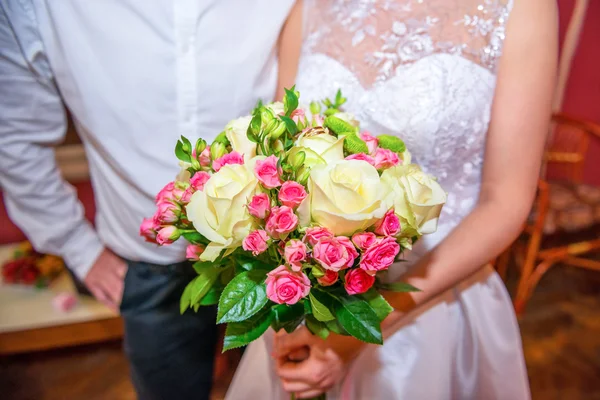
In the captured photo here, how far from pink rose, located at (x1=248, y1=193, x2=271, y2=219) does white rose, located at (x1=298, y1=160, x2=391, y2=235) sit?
0.05m

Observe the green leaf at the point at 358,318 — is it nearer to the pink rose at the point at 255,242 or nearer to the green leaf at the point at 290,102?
the pink rose at the point at 255,242

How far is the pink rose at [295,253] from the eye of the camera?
713 millimetres

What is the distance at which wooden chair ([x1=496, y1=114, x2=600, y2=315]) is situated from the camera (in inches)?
102

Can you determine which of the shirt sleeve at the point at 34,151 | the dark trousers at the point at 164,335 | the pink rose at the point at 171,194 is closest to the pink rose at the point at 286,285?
the pink rose at the point at 171,194

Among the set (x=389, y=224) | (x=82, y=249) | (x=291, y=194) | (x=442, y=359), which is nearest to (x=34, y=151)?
(x=82, y=249)

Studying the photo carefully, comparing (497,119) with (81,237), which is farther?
(81,237)

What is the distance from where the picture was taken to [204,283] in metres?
0.88

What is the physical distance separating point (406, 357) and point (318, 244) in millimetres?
651

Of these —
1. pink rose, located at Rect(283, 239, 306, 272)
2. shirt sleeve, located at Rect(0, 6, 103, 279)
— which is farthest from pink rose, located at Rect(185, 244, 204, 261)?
shirt sleeve, located at Rect(0, 6, 103, 279)

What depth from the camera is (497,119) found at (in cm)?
106

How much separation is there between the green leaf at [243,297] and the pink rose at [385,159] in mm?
258

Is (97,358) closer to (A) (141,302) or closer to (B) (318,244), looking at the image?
(A) (141,302)

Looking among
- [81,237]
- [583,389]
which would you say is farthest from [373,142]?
[583,389]

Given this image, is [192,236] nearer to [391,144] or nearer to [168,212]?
[168,212]
